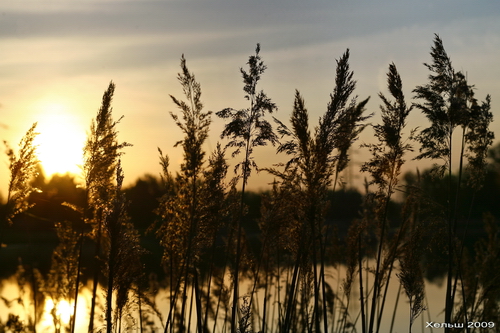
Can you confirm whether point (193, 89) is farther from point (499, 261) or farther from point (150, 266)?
point (150, 266)

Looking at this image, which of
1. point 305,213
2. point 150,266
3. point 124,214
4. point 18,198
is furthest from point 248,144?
point 150,266

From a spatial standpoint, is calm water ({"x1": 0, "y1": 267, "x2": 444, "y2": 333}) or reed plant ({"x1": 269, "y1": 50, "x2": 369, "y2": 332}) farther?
calm water ({"x1": 0, "y1": 267, "x2": 444, "y2": 333})

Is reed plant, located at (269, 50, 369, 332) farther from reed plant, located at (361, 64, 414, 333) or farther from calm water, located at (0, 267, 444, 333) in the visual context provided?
calm water, located at (0, 267, 444, 333)

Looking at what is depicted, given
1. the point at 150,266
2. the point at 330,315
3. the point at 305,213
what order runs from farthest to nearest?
the point at 150,266, the point at 330,315, the point at 305,213

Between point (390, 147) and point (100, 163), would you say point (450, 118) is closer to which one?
point (390, 147)

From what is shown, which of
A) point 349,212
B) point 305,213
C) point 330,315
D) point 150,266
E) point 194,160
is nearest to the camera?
point 305,213

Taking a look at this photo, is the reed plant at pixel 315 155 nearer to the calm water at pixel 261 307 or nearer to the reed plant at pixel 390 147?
the reed plant at pixel 390 147

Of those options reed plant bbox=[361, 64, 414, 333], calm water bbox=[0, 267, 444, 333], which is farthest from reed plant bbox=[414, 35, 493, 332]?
calm water bbox=[0, 267, 444, 333]

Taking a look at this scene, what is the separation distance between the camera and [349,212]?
143 feet

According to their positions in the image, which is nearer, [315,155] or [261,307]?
[315,155]

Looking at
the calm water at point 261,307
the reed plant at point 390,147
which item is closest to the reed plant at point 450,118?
the reed plant at point 390,147

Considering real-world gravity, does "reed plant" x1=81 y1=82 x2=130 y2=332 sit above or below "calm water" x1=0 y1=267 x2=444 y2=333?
above

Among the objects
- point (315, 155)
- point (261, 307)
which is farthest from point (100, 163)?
point (261, 307)

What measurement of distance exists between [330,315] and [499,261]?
3.88 m
